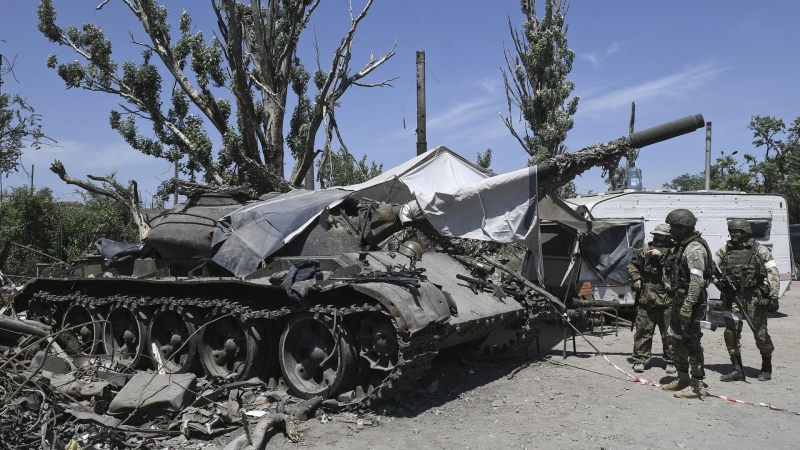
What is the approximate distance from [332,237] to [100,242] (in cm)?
377

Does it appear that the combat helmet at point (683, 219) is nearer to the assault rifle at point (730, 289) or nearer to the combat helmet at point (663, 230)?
the assault rifle at point (730, 289)

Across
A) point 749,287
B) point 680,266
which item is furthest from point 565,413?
point 749,287

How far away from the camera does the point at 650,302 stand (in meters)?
8.68

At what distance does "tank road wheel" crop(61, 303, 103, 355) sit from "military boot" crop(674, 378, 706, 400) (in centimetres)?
768

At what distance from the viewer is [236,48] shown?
1540 centimetres

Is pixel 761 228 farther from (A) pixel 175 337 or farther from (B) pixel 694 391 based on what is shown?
(A) pixel 175 337

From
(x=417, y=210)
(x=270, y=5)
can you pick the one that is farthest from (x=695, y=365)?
(x=270, y=5)

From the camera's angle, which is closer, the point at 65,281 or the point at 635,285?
the point at 635,285

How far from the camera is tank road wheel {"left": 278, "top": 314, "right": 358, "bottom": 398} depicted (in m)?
6.79

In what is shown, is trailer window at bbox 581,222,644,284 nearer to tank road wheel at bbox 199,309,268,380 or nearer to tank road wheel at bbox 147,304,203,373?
tank road wheel at bbox 199,309,268,380

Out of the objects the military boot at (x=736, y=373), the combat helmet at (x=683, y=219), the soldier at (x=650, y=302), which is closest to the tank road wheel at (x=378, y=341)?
the combat helmet at (x=683, y=219)

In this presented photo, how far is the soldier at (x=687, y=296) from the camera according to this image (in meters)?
7.04

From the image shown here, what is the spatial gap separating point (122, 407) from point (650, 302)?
648 centimetres

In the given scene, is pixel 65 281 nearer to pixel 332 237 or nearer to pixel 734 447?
pixel 332 237
